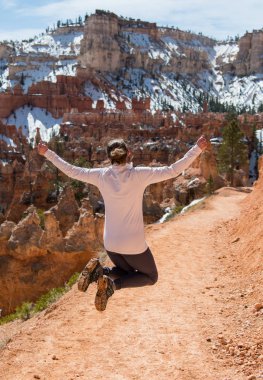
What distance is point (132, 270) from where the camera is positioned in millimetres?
4148

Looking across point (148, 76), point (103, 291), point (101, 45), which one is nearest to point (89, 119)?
point (101, 45)

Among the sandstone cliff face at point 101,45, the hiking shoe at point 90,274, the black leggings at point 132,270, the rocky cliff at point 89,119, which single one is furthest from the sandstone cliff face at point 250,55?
the hiking shoe at point 90,274

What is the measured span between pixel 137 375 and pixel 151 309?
2.11 m

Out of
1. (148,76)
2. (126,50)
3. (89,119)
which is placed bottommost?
(89,119)

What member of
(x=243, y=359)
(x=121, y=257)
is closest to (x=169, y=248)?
(x=243, y=359)

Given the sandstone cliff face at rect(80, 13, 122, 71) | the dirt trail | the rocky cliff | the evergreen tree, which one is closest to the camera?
the dirt trail

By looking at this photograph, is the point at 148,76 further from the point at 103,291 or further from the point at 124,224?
the point at 103,291

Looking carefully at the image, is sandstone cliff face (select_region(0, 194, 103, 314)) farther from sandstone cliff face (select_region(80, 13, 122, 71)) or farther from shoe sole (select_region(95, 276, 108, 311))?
sandstone cliff face (select_region(80, 13, 122, 71))

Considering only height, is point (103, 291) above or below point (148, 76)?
below

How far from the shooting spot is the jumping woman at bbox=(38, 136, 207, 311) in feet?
13.1

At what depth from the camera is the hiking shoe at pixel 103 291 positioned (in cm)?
390

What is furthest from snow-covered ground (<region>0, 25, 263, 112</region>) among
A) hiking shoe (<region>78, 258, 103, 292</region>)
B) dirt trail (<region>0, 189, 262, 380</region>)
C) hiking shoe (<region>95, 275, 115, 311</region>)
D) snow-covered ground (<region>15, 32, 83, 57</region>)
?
hiking shoe (<region>95, 275, 115, 311</region>)

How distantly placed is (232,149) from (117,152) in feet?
75.3

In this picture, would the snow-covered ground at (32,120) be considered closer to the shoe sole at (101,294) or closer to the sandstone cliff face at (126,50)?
the sandstone cliff face at (126,50)
